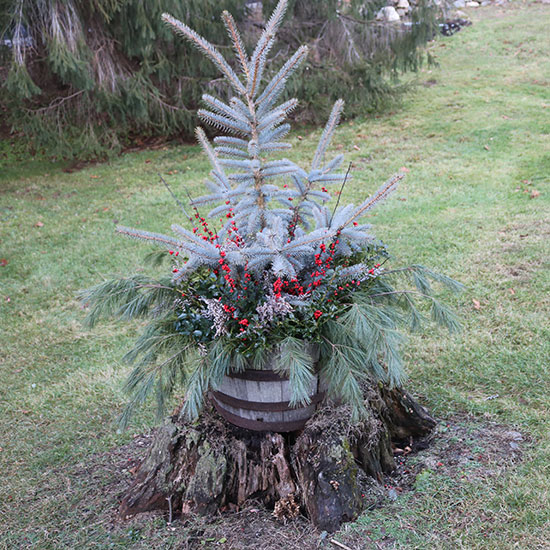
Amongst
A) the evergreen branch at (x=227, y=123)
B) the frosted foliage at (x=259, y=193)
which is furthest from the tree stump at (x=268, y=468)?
the evergreen branch at (x=227, y=123)

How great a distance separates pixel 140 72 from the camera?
28.6 feet

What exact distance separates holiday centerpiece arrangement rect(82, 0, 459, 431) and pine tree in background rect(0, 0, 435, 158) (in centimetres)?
601

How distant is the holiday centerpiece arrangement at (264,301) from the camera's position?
2348mm

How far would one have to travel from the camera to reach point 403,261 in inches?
213

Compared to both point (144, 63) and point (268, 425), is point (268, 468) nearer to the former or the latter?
point (268, 425)

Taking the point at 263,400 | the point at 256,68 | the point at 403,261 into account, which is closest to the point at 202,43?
the point at 256,68

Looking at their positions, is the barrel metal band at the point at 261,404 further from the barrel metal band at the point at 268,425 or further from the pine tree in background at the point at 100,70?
the pine tree in background at the point at 100,70

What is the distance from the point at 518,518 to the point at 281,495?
3.55ft

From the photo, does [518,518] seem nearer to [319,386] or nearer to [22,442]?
[319,386]

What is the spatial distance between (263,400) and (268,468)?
1.22 feet

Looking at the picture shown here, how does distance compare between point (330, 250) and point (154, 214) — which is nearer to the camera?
point (330, 250)

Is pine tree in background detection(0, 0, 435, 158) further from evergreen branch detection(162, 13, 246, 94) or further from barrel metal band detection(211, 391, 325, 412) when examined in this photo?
barrel metal band detection(211, 391, 325, 412)

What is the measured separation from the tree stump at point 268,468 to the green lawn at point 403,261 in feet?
0.45

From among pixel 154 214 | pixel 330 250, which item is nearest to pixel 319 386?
pixel 330 250
